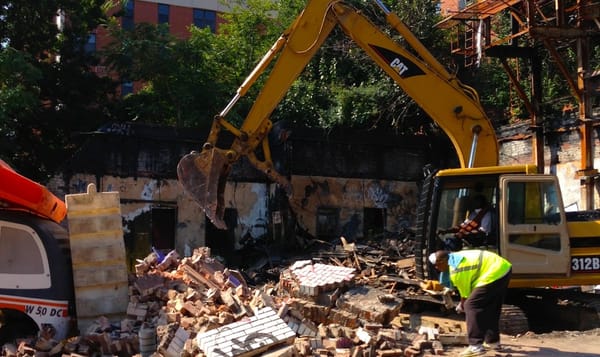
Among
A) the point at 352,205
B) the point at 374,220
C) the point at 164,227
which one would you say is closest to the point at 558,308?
the point at 352,205

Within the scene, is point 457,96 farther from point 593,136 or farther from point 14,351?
point 14,351

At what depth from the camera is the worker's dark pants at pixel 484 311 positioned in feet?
23.6

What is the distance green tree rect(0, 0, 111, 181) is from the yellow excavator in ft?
36.1

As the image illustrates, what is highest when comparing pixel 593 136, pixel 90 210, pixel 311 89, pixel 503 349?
pixel 311 89

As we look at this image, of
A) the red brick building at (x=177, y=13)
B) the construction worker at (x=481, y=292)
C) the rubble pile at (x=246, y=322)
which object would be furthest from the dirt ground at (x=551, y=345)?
the red brick building at (x=177, y=13)

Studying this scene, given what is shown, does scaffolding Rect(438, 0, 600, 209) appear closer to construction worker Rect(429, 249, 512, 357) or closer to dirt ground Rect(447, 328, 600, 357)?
dirt ground Rect(447, 328, 600, 357)

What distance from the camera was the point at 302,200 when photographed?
18938 millimetres

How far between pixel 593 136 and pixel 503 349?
30.4ft

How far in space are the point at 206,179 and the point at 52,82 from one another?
13.7 m

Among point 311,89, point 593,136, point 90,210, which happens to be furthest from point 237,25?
point 90,210

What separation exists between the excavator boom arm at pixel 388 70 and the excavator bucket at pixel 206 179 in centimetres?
5

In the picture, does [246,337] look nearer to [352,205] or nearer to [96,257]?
[96,257]

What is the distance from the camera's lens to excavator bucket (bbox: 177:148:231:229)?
10133mm

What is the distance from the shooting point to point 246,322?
7.14 m
